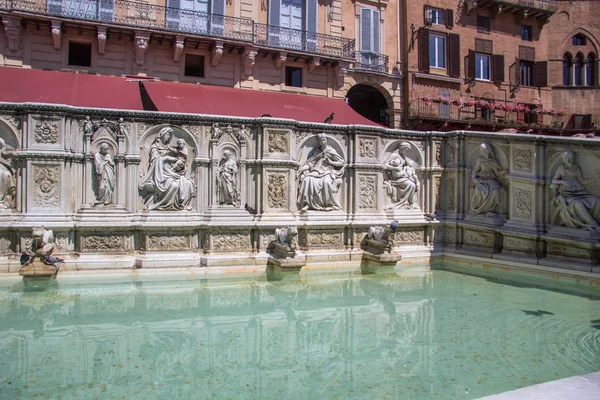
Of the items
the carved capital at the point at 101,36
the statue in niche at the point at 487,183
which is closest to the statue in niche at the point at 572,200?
the statue in niche at the point at 487,183

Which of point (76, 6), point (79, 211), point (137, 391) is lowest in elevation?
point (137, 391)

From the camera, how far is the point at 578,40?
35.0m

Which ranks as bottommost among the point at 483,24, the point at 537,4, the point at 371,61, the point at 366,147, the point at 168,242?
the point at 168,242

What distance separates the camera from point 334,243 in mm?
10398

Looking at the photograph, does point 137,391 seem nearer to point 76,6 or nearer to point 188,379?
point 188,379

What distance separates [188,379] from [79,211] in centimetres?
531

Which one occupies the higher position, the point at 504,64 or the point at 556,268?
the point at 504,64

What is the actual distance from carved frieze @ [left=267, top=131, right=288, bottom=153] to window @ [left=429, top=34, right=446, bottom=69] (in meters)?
20.6

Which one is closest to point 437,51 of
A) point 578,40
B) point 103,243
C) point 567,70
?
point 567,70

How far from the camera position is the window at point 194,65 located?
21047 mm

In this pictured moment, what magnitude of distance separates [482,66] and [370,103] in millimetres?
7673

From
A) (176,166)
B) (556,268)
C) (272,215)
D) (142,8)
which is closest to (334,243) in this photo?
(272,215)

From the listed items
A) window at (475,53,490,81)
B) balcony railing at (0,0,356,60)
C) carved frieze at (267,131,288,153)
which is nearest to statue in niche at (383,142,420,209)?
carved frieze at (267,131,288,153)

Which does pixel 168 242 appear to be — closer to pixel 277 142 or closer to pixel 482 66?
pixel 277 142
